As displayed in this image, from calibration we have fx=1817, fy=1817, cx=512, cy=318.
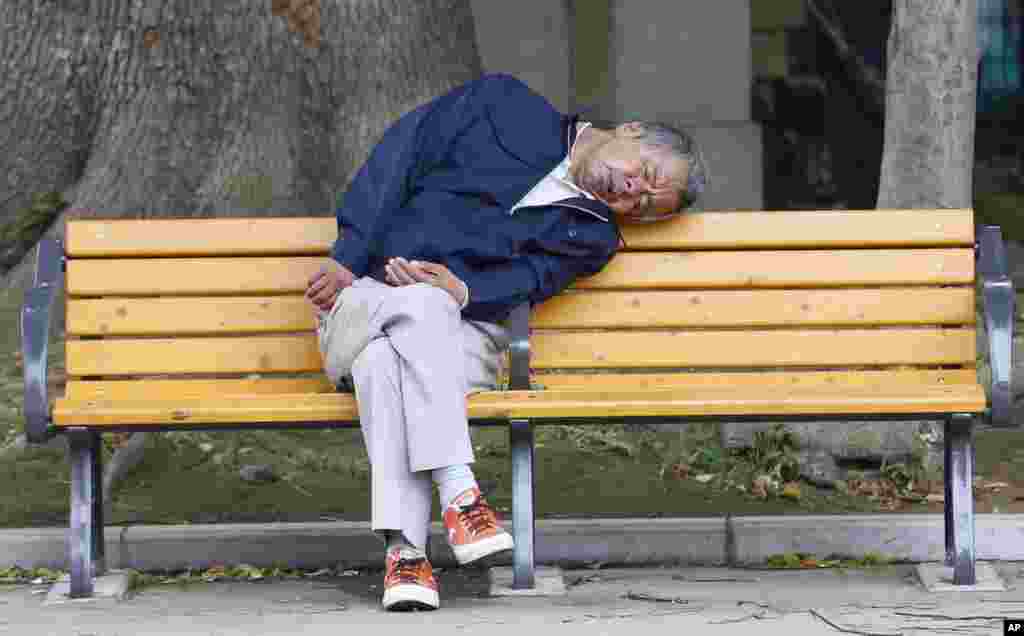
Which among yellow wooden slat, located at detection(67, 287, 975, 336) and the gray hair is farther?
yellow wooden slat, located at detection(67, 287, 975, 336)

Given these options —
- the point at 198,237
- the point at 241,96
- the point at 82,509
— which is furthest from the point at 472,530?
the point at 241,96

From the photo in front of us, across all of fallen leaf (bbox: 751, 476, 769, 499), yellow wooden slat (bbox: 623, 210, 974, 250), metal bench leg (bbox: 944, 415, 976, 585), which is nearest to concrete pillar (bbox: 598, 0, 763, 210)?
fallen leaf (bbox: 751, 476, 769, 499)

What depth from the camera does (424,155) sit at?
5082 mm

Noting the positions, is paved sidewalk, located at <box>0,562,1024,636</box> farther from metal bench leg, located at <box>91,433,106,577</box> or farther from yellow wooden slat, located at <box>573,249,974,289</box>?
yellow wooden slat, located at <box>573,249,974,289</box>

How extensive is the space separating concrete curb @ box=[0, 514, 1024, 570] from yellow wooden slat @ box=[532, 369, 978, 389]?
420 mm

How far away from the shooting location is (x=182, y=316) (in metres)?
5.13

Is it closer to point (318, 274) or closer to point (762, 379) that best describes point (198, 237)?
point (318, 274)

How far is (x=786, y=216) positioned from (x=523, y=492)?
113 cm

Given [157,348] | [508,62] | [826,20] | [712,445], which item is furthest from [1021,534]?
[826,20]

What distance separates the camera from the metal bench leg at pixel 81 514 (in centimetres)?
475

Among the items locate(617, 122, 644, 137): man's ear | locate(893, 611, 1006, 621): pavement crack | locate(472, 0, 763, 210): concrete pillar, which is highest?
locate(472, 0, 763, 210): concrete pillar

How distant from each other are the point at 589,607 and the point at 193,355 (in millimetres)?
1357

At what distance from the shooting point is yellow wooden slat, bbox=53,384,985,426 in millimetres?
4617

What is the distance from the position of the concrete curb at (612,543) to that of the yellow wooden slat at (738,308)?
0.58 metres
